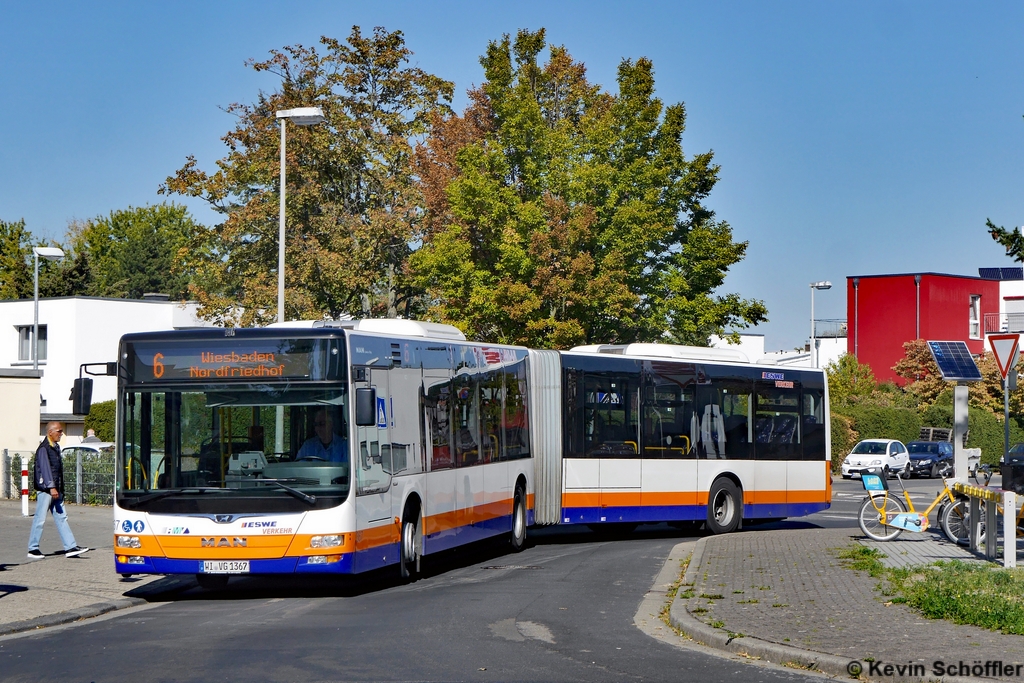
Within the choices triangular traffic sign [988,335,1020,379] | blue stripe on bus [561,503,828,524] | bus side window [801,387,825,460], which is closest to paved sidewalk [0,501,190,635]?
blue stripe on bus [561,503,828,524]

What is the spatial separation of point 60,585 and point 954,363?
560 inches

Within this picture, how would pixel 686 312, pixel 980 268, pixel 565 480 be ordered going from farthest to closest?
A: 1. pixel 980 268
2. pixel 686 312
3. pixel 565 480

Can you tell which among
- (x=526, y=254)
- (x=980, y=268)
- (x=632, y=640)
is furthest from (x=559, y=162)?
(x=980, y=268)

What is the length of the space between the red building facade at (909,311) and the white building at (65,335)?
131ft

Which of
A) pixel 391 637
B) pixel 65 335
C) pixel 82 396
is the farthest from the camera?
pixel 65 335

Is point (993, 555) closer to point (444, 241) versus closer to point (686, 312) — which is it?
point (444, 241)

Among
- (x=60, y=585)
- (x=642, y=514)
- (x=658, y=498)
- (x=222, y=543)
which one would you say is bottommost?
(x=60, y=585)

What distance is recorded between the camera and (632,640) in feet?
35.3

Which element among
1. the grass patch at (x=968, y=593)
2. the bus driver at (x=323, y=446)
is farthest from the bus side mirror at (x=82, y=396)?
the grass patch at (x=968, y=593)

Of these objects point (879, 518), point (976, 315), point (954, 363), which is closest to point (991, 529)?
point (879, 518)

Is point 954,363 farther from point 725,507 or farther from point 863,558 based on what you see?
point 863,558

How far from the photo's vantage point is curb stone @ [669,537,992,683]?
29.4 ft

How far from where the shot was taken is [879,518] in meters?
19.8

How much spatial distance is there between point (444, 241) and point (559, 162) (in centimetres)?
357
